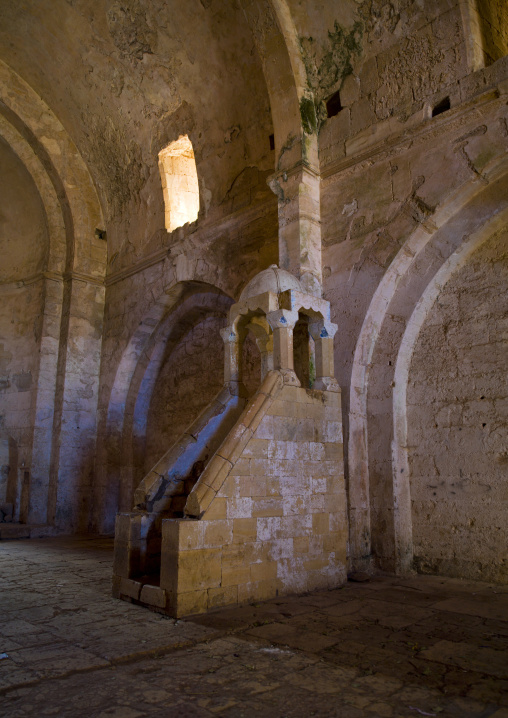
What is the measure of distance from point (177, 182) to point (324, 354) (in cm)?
546

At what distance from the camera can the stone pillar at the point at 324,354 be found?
5.19 meters

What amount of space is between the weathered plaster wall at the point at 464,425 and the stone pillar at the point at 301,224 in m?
1.45

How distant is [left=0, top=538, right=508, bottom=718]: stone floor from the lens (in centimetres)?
243

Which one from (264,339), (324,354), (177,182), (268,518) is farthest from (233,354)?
(177,182)

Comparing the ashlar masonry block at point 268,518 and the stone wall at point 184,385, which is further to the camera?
the stone wall at point 184,385

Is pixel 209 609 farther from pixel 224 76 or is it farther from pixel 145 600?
pixel 224 76

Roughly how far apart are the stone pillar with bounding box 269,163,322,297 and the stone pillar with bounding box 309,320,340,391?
908mm

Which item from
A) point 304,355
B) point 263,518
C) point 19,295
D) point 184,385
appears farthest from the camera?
point 19,295

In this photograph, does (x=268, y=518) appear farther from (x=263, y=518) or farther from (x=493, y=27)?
(x=493, y=27)

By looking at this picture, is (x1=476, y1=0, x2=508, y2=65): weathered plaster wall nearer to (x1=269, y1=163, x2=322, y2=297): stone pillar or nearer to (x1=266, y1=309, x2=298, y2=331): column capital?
(x1=269, y1=163, x2=322, y2=297): stone pillar

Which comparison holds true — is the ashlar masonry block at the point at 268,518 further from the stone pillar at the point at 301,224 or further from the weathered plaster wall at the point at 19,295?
the weathered plaster wall at the point at 19,295

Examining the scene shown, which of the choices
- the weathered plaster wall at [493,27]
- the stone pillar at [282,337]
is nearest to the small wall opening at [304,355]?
the stone pillar at [282,337]

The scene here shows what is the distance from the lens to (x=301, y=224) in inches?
244

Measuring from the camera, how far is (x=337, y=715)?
2307mm
